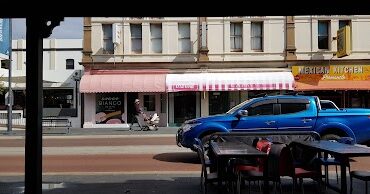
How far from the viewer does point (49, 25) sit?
707 centimetres

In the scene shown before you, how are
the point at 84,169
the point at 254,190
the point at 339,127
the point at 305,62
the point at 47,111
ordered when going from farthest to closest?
the point at 47,111 → the point at 305,62 → the point at 339,127 → the point at 84,169 → the point at 254,190

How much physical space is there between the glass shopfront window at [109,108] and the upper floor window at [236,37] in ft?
25.6

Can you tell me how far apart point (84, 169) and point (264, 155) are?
6198 mm

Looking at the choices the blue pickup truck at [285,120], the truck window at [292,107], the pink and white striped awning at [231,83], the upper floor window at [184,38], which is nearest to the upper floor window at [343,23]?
the pink and white striped awning at [231,83]

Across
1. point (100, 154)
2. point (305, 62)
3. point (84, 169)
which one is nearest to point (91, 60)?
point (305, 62)

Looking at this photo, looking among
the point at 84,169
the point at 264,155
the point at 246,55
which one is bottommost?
the point at 84,169

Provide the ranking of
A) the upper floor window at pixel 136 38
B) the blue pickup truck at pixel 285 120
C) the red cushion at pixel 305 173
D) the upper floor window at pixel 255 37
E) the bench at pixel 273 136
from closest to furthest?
the red cushion at pixel 305 173
the bench at pixel 273 136
the blue pickup truck at pixel 285 120
the upper floor window at pixel 255 37
the upper floor window at pixel 136 38

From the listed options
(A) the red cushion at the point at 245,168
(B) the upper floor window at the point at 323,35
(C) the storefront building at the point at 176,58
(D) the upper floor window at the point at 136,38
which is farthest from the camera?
(D) the upper floor window at the point at 136,38

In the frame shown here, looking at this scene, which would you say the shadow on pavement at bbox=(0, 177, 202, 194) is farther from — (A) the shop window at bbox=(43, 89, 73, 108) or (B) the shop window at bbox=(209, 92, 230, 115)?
(A) the shop window at bbox=(43, 89, 73, 108)

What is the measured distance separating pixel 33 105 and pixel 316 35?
2586 centimetres

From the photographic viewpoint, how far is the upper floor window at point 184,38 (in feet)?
99.0

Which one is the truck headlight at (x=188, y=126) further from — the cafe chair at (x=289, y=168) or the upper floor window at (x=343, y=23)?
the upper floor window at (x=343, y=23)

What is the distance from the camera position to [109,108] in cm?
3023

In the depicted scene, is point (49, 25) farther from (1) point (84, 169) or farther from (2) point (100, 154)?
(2) point (100, 154)
